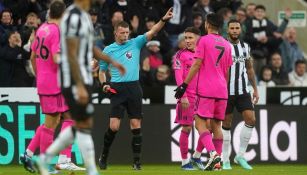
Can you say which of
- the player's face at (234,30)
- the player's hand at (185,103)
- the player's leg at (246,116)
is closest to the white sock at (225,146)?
the player's leg at (246,116)

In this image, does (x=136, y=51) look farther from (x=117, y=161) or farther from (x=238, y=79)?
(x=117, y=161)

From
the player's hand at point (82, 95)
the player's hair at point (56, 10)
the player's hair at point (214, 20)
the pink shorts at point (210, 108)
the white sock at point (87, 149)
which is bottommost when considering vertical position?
the white sock at point (87, 149)

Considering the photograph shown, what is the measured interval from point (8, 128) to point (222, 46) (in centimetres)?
503

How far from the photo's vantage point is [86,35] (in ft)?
36.3

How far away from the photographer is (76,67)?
10930 mm

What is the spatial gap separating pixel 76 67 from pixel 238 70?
592 centimetres

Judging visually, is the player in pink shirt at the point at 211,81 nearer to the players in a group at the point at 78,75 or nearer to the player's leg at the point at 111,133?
the player's leg at the point at 111,133

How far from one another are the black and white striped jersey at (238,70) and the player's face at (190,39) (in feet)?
2.36

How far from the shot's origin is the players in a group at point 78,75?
35.9 ft

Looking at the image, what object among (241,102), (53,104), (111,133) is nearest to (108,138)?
(111,133)

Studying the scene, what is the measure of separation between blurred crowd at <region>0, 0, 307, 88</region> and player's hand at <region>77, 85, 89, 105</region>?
9.28 metres

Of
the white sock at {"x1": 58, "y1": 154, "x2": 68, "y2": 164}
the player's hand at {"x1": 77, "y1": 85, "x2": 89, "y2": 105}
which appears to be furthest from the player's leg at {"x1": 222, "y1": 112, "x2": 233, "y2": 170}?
the player's hand at {"x1": 77, "y1": 85, "x2": 89, "y2": 105}

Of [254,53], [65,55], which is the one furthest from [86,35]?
[254,53]

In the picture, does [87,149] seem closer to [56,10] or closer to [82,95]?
[82,95]
